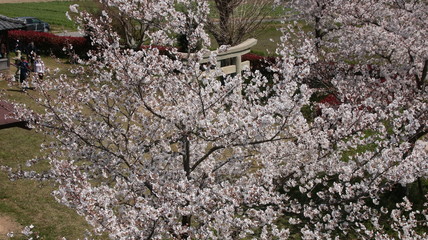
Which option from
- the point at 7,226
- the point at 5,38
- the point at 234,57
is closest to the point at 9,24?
the point at 5,38

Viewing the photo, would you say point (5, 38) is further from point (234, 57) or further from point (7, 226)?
point (7, 226)

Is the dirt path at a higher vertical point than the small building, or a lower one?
lower

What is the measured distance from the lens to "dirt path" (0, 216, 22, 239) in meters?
10.6

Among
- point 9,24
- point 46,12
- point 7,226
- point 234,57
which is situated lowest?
point 7,226

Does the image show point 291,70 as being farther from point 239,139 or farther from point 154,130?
point 154,130

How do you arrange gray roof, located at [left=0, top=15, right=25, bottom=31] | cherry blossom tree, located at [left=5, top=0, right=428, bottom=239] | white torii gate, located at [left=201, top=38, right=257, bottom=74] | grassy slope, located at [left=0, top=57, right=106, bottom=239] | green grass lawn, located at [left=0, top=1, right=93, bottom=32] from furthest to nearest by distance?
1. green grass lawn, located at [left=0, top=1, right=93, bottom=32]
2. gray roof, located at [left=0, top=15, right=25, bottom=31]
3. white torii gate, located at [left=201, top=38, right=257, bottom=74]
4. grassy slope, located at [left=0, top=57, right=106, bottom=239]
5. cherry blossom tree, located at [left=5, top=0, right=428, bottom=239]

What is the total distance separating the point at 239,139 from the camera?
725 cm

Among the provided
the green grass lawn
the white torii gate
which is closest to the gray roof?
the white torii gate

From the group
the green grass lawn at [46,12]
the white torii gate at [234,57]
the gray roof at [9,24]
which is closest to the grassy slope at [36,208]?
the white torii gate at [234,57]

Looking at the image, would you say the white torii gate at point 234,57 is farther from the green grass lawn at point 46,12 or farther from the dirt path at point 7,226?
the green grass lawn at point 46,12

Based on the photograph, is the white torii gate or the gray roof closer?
the white torii gate

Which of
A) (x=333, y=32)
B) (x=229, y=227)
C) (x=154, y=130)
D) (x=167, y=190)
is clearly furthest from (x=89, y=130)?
(x=333, y=32)

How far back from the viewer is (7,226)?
35.6 feet

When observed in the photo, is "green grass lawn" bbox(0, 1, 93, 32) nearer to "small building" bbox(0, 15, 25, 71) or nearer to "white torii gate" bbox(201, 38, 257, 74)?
"small building" bbox(0, 15, 25, 71)
